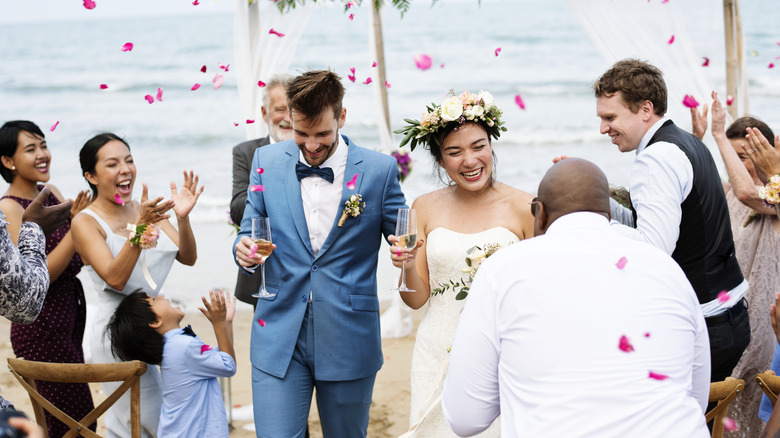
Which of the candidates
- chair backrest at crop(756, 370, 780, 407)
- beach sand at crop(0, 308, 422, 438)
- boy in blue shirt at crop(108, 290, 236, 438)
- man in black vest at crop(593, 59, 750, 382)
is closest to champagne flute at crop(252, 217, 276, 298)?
boy in blue shirt at crop(108, 290, 236, 438)

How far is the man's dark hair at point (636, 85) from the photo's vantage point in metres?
3.50

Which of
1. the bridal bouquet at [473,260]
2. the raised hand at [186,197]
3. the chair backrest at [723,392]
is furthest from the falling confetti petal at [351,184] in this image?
the chair backrest at [723,392]

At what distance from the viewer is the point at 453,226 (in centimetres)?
373

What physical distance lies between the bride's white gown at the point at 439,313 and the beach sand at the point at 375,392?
5.83 feet

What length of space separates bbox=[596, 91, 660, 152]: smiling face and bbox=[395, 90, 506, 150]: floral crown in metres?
0.53

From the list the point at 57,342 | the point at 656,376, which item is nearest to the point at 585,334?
the point at 656,376

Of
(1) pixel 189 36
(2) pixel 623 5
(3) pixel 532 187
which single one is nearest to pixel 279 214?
(2) pixel 623 5

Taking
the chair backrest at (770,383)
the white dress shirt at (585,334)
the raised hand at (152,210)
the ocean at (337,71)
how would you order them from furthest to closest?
the ocean at (337,71) < the raised hand at (152,210) < the chair backrest at (770,383) < the white dress shirt at (585,334)

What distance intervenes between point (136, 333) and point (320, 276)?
1089 mm

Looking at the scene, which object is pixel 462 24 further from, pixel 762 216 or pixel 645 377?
pixel 645 377

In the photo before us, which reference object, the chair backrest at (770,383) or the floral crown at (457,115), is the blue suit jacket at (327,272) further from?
the chair backrest at (770,383)

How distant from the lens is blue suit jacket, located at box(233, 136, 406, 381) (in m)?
3.59

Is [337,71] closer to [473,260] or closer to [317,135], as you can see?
[317,135]

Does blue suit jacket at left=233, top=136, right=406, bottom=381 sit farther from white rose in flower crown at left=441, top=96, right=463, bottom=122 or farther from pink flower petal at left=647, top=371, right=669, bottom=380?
pink flower petal at left=647, top=371, right=669, bottom=380
